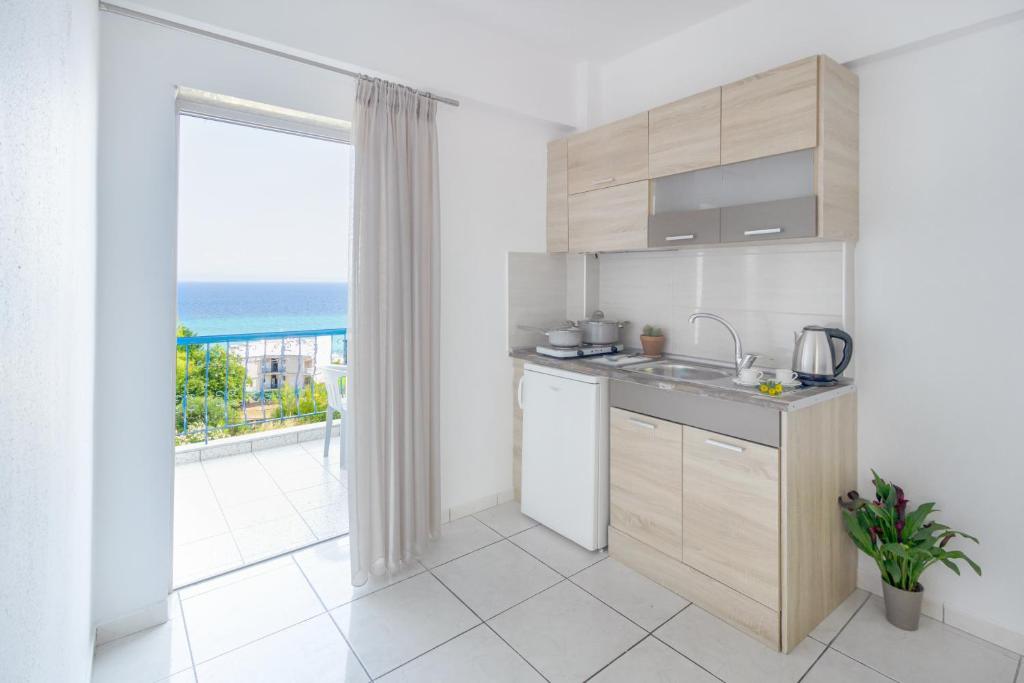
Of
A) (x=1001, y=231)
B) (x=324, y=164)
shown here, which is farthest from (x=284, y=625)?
(x=1001, y=231)

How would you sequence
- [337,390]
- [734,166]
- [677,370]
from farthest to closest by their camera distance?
1. [337,390]
2. [677,370]
3. [734,166]

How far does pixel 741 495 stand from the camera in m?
1.95

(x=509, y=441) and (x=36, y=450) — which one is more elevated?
(x=36, y=450)

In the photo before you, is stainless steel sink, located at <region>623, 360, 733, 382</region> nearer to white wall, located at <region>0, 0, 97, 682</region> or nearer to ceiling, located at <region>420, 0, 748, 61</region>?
ceiling, located at <region>420, 0, 748, 61</region>

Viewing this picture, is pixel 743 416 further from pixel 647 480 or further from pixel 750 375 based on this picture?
pixel 647 480

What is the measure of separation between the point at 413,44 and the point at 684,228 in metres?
1.61

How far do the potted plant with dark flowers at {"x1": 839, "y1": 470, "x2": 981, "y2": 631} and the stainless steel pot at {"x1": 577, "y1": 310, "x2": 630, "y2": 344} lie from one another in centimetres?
145

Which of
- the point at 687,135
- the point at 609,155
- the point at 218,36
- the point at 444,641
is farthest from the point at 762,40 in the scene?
the point at 444,641

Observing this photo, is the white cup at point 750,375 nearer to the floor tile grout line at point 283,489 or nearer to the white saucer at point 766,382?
the white saucer at point 766,382

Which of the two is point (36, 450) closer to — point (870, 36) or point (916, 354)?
point (916, 354)

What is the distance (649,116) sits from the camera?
8.34 ft

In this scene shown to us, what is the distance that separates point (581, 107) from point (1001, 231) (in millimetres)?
2198

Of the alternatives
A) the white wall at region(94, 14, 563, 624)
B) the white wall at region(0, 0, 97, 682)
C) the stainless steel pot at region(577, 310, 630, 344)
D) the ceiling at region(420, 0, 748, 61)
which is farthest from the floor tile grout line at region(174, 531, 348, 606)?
the ceiling at region(420, 0, 748, 61)

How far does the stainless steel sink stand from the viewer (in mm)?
2537
